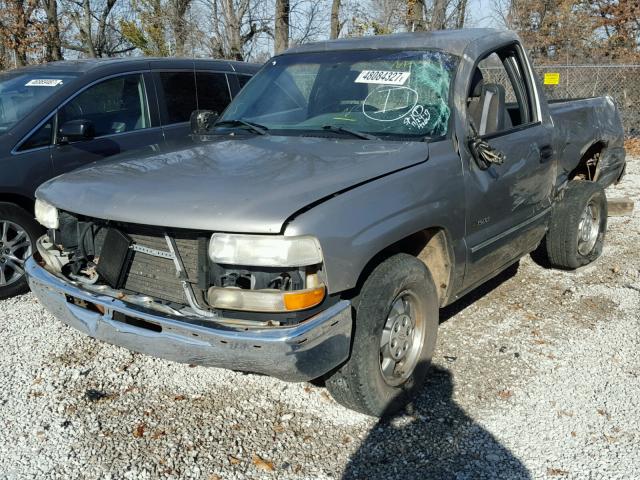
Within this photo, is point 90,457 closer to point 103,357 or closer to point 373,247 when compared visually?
point 103,357

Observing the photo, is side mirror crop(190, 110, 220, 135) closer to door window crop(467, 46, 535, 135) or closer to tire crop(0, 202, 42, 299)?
tire crop(0, 202, 42, 299)

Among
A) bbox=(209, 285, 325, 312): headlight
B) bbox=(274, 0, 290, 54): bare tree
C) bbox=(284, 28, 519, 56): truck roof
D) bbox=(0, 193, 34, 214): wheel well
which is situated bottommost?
bbox=(0, 193, 34, 214): wheel well

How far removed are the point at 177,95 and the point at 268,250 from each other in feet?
13.1

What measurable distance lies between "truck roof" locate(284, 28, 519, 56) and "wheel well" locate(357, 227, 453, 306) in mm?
1205

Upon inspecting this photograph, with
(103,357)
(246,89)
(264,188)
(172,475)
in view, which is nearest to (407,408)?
(172,475)

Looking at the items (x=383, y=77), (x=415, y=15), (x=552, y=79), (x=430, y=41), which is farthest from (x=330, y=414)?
(x=415, y=15)

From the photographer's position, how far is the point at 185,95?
20.2ft

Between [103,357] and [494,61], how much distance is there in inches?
133

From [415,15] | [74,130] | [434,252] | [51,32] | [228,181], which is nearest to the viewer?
[228,181]

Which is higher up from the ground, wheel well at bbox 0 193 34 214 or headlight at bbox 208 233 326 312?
headlight at bbox 208 233 326 312

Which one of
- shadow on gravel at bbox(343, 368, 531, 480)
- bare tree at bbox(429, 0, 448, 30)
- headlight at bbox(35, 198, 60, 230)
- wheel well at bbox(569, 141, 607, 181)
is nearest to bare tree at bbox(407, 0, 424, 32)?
bare tree at bbox(429, 0, 448, 30)

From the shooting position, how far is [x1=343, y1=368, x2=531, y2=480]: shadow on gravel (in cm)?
287

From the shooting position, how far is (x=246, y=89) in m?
4.48

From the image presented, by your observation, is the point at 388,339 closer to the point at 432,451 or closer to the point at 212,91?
the point at 432,451
